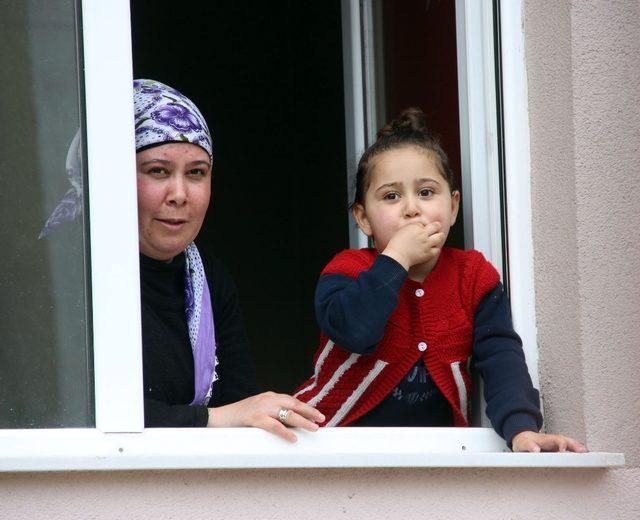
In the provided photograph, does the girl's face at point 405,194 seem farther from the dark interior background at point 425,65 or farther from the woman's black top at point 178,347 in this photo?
the woman's black top at point 178,347

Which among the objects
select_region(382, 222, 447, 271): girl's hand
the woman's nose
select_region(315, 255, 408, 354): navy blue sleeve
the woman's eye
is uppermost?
the woman's eye

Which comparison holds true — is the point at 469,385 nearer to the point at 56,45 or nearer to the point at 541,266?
the point at 541,266

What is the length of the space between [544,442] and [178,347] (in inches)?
37.0

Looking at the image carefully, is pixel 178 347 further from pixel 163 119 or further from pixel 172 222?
pixel 163 119

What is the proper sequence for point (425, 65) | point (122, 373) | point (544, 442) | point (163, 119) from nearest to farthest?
point (122, 373) → point (544, 442) → point (163, 119) → point (425, 65)

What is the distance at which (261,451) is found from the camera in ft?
8.80

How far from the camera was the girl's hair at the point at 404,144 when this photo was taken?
10.7 feet

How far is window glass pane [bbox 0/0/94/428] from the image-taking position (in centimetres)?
258

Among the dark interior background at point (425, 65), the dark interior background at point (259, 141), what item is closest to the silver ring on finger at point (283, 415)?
the dark interior background at point (425, 65)

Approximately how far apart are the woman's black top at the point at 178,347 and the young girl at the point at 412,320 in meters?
0.27

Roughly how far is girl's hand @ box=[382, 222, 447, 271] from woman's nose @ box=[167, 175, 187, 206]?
0.52 metres

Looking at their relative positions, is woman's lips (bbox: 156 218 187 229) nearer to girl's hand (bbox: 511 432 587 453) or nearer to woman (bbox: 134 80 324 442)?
woman (bbox: 134 80 324 442)

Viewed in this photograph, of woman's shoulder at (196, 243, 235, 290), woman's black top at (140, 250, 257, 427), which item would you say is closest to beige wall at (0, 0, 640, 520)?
woman's black top at (140, 250, 257, 427)

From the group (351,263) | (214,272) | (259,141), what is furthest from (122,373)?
(259,141)
